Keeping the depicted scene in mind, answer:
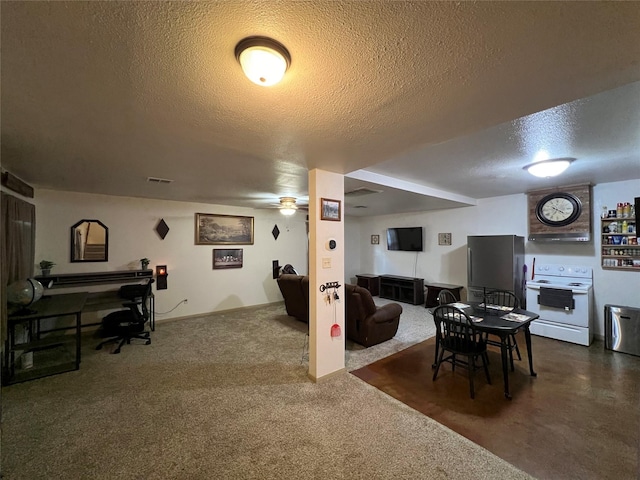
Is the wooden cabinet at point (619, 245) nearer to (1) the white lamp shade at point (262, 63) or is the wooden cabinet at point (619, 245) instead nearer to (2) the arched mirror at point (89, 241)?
(1) the white lamp shade at point (262, 63)

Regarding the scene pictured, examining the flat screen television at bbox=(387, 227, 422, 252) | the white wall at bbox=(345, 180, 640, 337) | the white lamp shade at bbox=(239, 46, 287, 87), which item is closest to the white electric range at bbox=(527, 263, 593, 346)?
the white wall at bbox=(345, 180, 640, 337)

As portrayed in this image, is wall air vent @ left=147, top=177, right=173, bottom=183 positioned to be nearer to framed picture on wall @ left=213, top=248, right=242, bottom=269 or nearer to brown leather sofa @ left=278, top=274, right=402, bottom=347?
framed picture on wall @ left=213, top=248, right=242, bottom=269

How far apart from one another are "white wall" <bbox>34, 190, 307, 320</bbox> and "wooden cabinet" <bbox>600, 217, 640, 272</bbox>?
5687mm

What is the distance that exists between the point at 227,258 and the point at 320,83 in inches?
198

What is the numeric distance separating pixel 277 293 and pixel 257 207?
7.19ft

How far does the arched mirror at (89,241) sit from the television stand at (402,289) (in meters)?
6.10

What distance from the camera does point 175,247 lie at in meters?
5.16

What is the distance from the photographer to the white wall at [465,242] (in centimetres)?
395

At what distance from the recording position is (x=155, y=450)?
188 centimetres

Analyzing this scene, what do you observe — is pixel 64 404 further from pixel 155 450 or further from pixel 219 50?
pixel 219 50

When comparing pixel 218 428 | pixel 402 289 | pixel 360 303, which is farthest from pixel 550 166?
pixel 402 289

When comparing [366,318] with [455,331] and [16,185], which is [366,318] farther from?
[16,185]

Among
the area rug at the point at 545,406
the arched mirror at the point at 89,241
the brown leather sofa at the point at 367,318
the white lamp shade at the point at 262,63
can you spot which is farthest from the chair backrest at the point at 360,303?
the arched mirror at the point at 89,241

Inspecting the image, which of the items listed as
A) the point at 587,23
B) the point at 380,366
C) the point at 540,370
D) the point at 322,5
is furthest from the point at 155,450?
the point at 540,370
